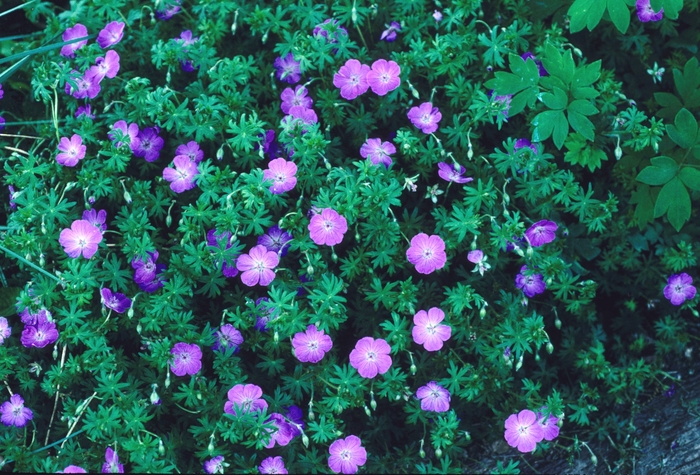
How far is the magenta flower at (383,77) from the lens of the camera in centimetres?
272

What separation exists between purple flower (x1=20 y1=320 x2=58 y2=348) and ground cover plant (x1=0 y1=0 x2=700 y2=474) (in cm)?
2

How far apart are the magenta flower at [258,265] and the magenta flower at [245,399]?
0.37 metres

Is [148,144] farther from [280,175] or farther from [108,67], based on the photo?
[280,175]

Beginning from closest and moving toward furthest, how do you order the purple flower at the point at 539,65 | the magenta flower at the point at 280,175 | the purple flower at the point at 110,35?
1. the magenta flower at the point at 280,175
2. the purple flower at the point at 539,65
3. the purple flower at the point at 110,35

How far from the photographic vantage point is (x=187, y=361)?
2389 mm

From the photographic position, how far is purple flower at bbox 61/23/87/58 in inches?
119

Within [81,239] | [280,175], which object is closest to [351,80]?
[280,175]

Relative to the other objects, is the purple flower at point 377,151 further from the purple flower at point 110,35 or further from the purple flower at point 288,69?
the purple flower at point 110,35

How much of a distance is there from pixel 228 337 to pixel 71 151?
1028 millimetres

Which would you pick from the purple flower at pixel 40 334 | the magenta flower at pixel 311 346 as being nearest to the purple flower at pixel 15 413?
the purple flower at pixel 40 334

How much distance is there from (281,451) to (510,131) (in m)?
1.64

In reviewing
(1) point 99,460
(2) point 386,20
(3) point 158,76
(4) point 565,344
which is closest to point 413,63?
(2) point 386,20

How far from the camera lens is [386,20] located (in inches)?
119

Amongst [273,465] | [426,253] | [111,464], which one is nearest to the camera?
[111,464]
